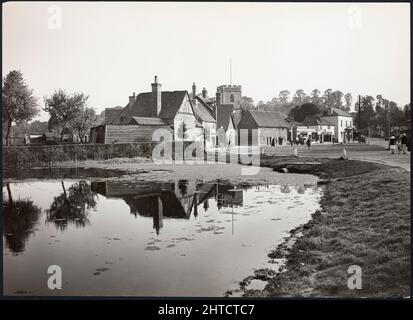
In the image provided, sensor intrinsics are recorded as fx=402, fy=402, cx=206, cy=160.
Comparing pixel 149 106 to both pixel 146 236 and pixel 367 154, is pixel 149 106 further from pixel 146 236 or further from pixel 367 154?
pixel 146 236

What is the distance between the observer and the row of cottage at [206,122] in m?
43.3

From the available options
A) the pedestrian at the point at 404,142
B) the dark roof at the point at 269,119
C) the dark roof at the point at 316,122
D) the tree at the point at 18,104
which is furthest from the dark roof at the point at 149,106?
the dark roof at the point at 316,122

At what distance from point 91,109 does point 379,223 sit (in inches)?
1886

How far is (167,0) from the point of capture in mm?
9039

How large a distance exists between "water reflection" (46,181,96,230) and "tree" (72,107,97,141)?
30.9 meters

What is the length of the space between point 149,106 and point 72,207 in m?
36.1

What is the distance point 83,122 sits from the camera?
51.1 meters

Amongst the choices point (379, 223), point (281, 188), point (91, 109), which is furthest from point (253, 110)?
point (379, 223)

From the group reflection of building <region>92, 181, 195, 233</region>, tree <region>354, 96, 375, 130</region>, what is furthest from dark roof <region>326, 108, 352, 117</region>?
reflection of building <region>92, 181, 195, 233</region>

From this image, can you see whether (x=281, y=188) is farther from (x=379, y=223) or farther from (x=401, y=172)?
(x=379, y=223)

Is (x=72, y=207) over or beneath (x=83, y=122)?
beneath

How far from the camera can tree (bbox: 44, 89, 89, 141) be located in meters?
48.2

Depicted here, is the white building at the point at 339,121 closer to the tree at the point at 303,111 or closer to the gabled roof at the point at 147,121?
the tree at the point at 303,111

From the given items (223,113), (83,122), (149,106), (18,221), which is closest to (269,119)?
(223,113)
